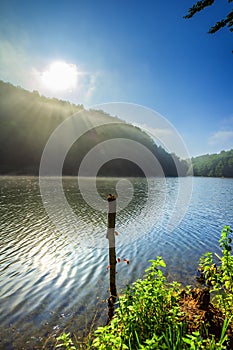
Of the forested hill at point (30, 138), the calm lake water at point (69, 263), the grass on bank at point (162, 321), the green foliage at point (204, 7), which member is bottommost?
the calm lake water at point (69, 263)

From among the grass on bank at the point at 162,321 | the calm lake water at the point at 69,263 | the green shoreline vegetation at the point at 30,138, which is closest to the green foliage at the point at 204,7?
the grass on bank at the point at 162,321

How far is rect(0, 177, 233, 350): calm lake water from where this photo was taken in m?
6.86

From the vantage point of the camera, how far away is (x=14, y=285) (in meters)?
9.05

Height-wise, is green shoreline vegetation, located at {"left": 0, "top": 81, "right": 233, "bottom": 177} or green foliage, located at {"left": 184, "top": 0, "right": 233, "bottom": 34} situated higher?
green shoreline vegetation, located at {"left": 0, "top": 81, "right": 233, "bottom": 177}

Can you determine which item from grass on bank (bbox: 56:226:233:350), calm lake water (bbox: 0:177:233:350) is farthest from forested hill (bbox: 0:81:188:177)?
grass on bank (bbox: 56:226:233:350)

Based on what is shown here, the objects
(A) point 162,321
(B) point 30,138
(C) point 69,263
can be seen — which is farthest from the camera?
(B) point 30,138

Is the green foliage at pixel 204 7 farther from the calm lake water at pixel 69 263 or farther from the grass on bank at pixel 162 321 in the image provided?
the calm lake water at pixel 69 263

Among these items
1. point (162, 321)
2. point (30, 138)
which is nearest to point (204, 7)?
point (162, 321)

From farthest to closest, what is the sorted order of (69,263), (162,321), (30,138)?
(30,138) → (69,263) → (162,321)

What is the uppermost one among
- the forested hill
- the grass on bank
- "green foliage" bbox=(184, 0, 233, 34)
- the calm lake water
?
the forested hill

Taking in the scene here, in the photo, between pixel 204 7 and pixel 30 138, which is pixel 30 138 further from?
pixel 204 7

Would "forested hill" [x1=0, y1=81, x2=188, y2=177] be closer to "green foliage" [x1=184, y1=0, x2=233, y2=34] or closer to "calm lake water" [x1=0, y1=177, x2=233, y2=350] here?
"calm lake water" [x1=0, y1=177, x2=233, y2=350]

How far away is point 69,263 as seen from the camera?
11523 millimetres

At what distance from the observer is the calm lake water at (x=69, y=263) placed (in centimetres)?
686
